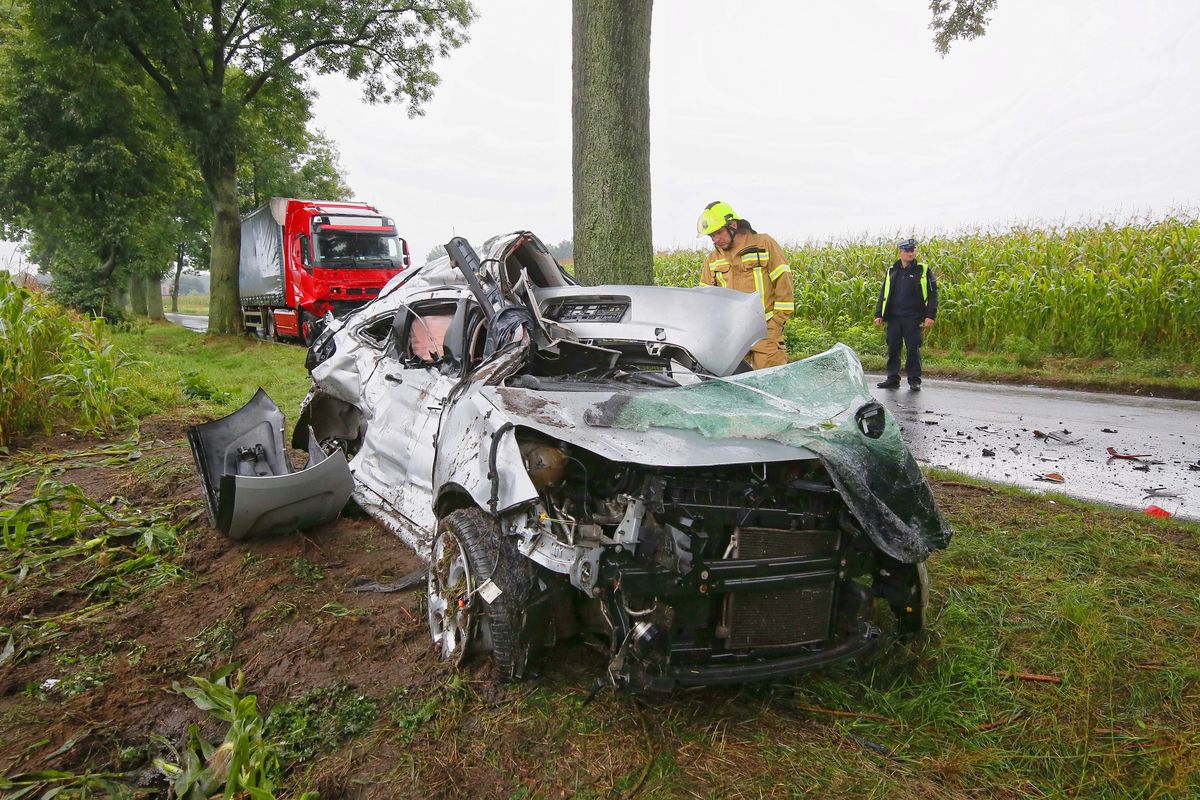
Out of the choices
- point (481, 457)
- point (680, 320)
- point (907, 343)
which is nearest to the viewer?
point (481, 457)

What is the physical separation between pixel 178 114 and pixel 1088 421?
16.0m

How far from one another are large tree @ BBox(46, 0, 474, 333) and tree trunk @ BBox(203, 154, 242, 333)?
0.07 ft

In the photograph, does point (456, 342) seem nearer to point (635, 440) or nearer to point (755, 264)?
point (635, 440)

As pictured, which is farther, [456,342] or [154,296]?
[154,296]

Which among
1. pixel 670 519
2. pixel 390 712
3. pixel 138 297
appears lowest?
pixel 390 712

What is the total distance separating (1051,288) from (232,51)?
54.3 ft

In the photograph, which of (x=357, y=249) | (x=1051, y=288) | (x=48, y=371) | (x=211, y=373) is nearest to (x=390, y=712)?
(x=48, y=371)

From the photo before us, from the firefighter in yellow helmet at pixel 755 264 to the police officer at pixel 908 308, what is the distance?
414cm

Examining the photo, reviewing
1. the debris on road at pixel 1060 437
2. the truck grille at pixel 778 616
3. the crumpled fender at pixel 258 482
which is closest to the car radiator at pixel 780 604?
the truck grille at pixel 778 616

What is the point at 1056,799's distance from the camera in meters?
2.30

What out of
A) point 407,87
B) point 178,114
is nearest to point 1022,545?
point 178,114

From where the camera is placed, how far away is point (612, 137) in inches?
227

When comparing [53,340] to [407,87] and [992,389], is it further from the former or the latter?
[407,87]

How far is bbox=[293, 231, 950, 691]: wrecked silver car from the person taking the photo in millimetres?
2432
